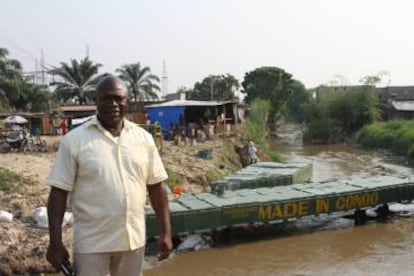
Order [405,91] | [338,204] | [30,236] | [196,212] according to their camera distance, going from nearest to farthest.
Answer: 1. [30,236]
2. [196,212]
3. [338,204]
4. [405,91]

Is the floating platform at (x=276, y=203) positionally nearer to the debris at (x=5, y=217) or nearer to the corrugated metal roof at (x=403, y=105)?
the debris at (x=5, y=217)

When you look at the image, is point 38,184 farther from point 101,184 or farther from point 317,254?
point 101,184

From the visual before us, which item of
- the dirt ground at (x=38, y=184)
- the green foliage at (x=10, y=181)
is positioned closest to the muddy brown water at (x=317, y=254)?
the dirt ground at (x=38, y=184)

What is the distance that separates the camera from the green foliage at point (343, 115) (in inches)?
2080

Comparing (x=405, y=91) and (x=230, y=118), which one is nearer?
(x=230, y=118)

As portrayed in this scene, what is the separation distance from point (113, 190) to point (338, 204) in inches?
475

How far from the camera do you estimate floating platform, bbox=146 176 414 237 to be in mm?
12383

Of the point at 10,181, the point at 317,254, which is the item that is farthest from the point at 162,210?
the point at 10,181

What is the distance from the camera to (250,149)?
Result: 1043 inches

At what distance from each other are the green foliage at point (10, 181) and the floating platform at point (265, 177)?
16.9 ft

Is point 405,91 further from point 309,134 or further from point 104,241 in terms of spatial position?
point 104,241

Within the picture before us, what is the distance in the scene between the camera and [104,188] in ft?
10.5

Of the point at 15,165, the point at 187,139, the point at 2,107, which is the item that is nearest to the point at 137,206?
the point at 15,165

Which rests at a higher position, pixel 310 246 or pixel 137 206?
pixel 137 206
